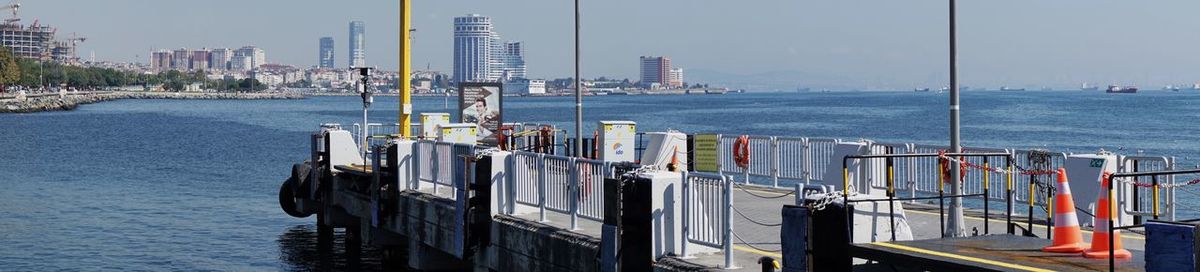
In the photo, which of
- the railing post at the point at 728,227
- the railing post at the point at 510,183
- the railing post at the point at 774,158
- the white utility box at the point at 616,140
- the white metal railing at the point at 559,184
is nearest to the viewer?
the railing post at the point at 728,227

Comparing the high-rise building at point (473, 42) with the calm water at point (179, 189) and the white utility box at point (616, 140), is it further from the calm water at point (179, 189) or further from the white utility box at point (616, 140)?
the white utility box at point (616, 140)

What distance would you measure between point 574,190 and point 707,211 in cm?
311

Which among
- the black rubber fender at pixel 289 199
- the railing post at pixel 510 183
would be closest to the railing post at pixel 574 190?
the railing post at pixel 510 183

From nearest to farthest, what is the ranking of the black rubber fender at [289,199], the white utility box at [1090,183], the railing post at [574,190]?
the railing post at [574,190] < the white utility box at [1090,183] < the black rubber fender at [289,199]

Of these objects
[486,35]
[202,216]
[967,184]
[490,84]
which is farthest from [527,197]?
[486,35]

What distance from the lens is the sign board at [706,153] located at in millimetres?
28094

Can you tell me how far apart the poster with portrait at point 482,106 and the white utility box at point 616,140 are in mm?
3505

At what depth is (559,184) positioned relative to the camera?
18.2m

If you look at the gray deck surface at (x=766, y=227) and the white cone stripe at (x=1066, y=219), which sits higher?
the white cone stripe at (x=1066, y=219)

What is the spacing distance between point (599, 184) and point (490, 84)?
1486 centimetres

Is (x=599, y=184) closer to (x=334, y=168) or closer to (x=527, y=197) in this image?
(x=527, y=197)

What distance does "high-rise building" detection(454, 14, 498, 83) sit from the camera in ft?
385

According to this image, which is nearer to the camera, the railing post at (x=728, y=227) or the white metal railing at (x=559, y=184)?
the railing post at (x=728, y=227)

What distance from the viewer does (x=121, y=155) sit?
73.9 metres
